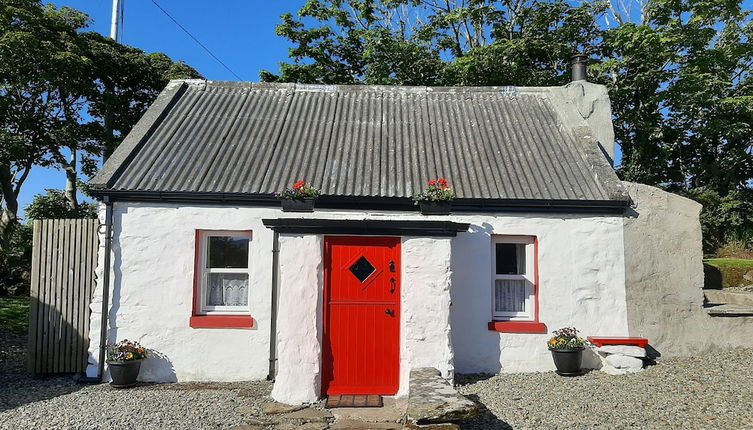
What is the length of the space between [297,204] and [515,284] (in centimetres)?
415

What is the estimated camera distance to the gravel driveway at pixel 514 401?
6078 millimetres

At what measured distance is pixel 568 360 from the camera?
8.08 metres

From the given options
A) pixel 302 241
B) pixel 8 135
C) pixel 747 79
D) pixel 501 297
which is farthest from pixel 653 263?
pixel 8 135

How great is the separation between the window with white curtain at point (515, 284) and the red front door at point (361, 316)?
221 centimetres

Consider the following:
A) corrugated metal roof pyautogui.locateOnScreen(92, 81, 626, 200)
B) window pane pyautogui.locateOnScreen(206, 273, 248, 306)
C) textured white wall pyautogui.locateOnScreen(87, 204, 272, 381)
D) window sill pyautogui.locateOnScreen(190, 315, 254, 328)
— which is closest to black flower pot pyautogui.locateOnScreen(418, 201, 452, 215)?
corrugated metal roof pyautogui.locateOnScreen(92, 81, 626, 200)

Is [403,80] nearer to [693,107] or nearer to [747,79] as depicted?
[693,107]

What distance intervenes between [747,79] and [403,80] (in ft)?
47.3

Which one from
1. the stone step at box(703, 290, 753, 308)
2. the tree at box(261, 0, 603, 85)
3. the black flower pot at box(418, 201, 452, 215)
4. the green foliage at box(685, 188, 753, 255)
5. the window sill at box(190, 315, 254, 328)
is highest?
the tree at box(261, 0, 603, 85)

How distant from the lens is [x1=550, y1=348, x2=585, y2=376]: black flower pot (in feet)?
26.5

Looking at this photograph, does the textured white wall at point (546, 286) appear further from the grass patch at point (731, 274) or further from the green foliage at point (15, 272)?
the green foliage at point (15, 272)

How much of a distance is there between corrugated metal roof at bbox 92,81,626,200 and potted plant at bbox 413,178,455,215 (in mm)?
320

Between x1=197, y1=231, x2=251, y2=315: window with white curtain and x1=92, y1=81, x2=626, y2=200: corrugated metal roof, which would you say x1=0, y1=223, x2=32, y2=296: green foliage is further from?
x1=197, y1=231, x2=251, y2=315: window with white curtain

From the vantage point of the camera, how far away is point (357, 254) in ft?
25.2

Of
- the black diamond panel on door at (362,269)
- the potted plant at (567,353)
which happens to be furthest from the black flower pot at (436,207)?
the potted plant at (567,353)
